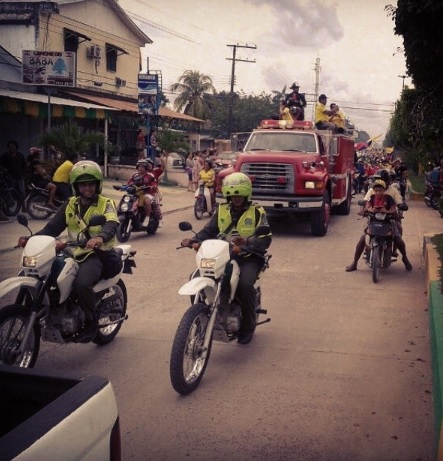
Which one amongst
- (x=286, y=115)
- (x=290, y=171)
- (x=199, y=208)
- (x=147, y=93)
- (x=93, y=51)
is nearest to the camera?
(x=290, y=171)

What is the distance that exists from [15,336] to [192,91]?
5865cm

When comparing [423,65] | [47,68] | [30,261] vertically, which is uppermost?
[47,68]

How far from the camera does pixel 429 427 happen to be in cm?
465

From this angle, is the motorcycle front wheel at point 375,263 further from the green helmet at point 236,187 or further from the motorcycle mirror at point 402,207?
the green helmet at point 236,187

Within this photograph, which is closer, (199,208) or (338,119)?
(199,208)

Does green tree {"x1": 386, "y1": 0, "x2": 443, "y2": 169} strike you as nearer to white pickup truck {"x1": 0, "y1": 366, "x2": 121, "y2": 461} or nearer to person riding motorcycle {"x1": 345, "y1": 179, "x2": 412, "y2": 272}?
person riding motorcycle {"x1": 345, "y1": 179, "x2": 412, "y2": 272}

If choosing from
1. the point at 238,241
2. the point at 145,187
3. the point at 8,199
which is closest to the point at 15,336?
the point at 238,241

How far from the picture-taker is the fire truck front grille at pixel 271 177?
562 inches

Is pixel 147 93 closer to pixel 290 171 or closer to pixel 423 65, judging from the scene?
pixel 290 171

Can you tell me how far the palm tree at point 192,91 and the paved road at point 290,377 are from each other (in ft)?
174

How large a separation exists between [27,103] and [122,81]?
1464 centimetres

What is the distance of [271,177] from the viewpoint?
14352 millimetres

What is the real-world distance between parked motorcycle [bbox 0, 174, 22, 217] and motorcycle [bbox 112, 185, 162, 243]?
10.4 feet

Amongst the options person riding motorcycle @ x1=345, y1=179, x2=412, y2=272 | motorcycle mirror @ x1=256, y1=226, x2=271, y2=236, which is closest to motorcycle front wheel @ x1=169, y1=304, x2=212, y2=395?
motorcycle mirror @ x1=256, y1=226, x2=271, y2=236
